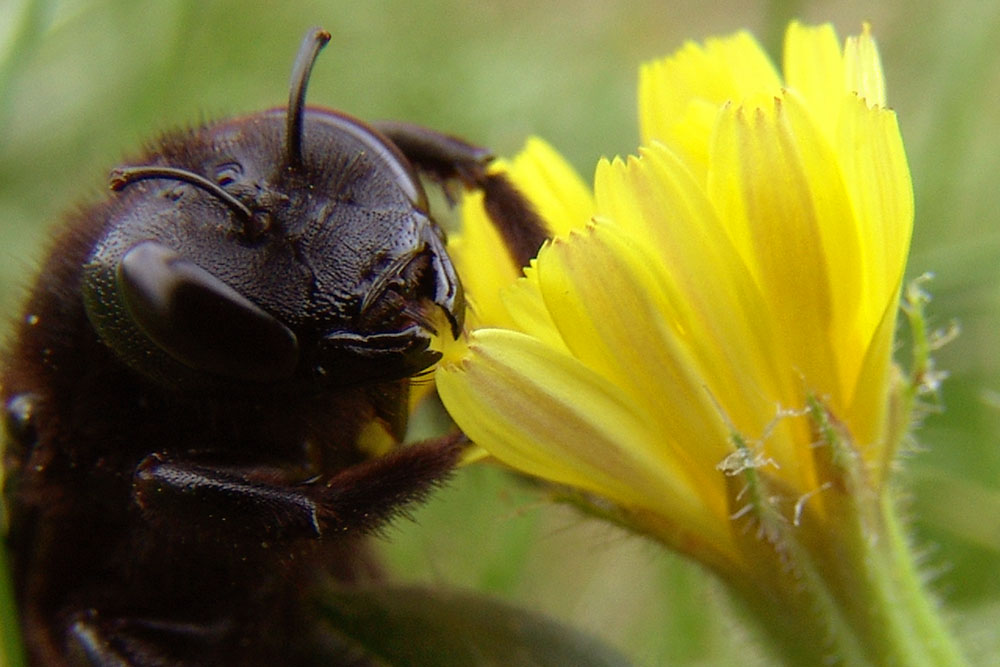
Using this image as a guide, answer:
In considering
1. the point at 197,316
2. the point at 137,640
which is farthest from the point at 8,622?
the point at 197,316

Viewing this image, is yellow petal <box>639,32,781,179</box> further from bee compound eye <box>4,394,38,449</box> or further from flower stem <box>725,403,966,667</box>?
bee compound eye <box>4,394,38,449</box>

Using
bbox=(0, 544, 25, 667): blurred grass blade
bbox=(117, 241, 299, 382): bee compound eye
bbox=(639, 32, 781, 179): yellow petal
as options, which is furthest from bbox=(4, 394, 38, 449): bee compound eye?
bbox=(639, 32, 781, 179): yellow petal

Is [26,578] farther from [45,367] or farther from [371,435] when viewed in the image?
[371,435]

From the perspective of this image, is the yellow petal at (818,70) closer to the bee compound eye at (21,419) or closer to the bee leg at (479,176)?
the bee leg at (479,176)

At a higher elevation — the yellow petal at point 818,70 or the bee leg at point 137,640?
the yellow petal at point 818,70

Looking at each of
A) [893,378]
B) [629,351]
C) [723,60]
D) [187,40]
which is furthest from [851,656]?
[187,40]

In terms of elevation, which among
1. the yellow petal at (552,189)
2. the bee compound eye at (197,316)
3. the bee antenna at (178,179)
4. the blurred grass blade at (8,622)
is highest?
the bee antenna at (178,179)

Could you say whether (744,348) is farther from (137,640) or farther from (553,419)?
(137,640)

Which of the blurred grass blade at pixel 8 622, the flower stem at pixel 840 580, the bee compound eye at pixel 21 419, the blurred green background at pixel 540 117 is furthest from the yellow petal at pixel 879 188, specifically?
the blurred grass blade at pixel 8 622
